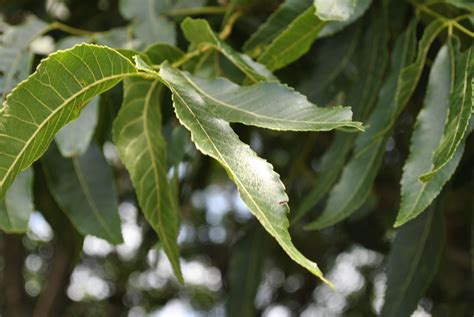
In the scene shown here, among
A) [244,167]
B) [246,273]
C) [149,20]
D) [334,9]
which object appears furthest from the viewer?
[246,273]

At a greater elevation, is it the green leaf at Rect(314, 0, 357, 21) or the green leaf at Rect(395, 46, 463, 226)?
the green leaf at Rect(314, 0, 357, 21)

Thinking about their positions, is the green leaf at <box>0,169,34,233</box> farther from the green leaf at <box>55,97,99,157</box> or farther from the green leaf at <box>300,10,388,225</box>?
the green leaf at <box>300,10,388,225</box>

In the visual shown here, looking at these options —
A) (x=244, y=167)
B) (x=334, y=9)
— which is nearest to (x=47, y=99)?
(x=244, y=167)

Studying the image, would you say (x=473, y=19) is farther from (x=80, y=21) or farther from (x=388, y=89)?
(x=80, y=21)

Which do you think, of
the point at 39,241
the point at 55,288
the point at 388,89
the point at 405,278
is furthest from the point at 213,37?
the point at 39,241

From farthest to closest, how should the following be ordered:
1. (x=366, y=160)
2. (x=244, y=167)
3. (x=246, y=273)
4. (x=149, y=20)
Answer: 1. (x=246, y=273)
2. (x=149, y=20)
3. (x=366, y=160)
4. (x=244, y=167)

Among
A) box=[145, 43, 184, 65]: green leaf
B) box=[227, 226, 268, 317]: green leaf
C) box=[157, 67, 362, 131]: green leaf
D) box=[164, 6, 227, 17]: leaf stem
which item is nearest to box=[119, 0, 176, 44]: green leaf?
box=[164, 6, 227, 17]: leaf stem

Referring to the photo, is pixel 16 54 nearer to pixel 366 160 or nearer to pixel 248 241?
pixel 366 160
